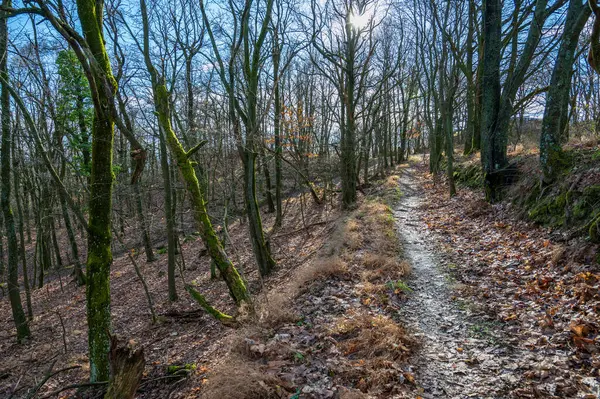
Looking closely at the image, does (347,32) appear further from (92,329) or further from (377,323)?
(92,329)

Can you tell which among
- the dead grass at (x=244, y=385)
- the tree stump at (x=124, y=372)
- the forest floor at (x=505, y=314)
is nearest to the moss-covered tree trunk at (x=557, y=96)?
the forest floor at (x=505, y=314)

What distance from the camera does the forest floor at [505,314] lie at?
3.42m

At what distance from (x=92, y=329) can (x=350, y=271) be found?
4.95 meters

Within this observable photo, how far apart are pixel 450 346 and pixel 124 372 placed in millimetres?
4459

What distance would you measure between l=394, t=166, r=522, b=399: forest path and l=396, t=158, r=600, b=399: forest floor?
11 millimetres

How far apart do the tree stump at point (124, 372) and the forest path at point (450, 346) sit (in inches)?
146

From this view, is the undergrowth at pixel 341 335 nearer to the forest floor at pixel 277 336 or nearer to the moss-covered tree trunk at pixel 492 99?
the forest floor at pixel 277 336

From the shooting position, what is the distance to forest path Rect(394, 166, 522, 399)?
11.4ft

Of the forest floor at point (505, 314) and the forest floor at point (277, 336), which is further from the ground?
the forest floor at point (505, 314)

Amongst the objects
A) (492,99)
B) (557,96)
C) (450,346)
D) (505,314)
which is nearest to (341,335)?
(450,346)

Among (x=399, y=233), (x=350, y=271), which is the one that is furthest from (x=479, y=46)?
(x=350, y=271)

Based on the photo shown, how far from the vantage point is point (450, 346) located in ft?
13.8

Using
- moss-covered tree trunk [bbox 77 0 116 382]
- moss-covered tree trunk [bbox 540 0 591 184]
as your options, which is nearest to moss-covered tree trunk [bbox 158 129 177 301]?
moss-covered tree trunk [bbox 77 0 116 382]

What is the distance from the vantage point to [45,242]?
18828mm
